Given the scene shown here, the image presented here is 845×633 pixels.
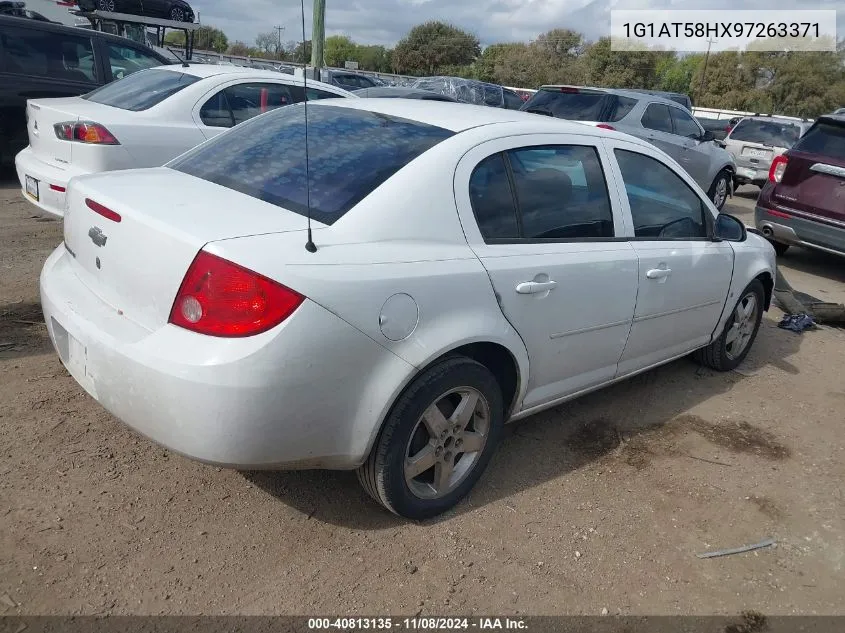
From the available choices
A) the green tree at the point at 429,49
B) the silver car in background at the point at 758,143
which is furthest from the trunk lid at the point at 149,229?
the green tree at the point at 429,49

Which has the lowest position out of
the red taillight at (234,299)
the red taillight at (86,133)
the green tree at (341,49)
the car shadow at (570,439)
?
the car shadow at (570,439)

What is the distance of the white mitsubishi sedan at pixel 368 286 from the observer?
2311mm

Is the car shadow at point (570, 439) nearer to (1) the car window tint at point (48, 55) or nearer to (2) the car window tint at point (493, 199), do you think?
(2) the car window tint at point (493, 199)

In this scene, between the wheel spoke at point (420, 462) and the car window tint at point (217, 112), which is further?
the car window tint at point (217, 112)

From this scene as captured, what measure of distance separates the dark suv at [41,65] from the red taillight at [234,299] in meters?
7.17

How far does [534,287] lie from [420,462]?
86cm

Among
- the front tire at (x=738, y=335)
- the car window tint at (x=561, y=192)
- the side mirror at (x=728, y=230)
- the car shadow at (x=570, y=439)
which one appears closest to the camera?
the car shadow at (x=570, y=439)

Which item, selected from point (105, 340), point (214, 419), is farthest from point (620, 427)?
point (105, 340)

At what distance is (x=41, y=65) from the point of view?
820 cm

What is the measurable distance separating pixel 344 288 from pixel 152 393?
72 centimetres

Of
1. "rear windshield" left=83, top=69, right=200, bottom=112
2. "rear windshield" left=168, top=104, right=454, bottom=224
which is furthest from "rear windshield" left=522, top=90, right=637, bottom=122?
"rear windshield" left=168, top=104, right=454, bottom=224

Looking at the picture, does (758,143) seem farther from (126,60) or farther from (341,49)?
(341,49)

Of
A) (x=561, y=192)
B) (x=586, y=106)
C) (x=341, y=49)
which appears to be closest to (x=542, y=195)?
(x=561, y=192)

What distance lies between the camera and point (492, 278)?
2834mm
